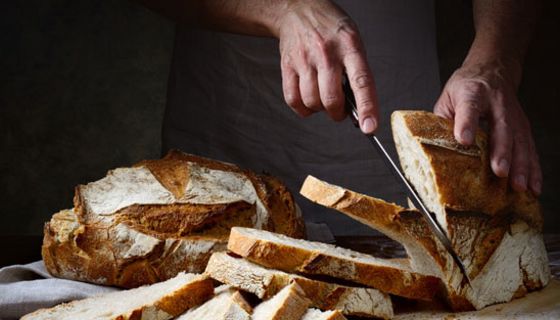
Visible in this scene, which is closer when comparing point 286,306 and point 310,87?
point 286,306

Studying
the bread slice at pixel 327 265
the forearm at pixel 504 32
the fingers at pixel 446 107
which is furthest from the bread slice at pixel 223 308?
the forearm at pixel 504 32

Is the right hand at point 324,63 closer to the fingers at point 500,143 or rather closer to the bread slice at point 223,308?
the fingers at point 500,143

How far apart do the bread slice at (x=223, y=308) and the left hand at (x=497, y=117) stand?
33.3 inches

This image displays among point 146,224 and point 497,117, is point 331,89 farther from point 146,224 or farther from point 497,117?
point 146,224

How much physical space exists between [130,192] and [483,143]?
1.21m

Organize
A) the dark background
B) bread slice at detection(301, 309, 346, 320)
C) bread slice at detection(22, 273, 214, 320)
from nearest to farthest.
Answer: bread slice at detection(301, 309, 346, 320) < bread slice at detection(22, 273, 214, 320) < the dark background

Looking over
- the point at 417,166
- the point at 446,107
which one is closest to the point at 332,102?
the point at 417,166

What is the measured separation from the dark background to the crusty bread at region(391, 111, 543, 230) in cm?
265

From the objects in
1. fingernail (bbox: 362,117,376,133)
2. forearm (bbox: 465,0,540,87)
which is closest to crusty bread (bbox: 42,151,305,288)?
fingernail (bbox: 362,117,376,133)

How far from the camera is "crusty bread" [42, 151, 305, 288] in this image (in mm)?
2359

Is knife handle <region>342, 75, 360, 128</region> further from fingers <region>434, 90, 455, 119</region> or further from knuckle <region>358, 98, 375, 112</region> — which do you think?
fingers <region>434, 90, 455, 119</region>

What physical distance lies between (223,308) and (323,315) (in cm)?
27

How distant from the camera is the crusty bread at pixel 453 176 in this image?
2164 mm

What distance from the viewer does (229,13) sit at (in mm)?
3133
